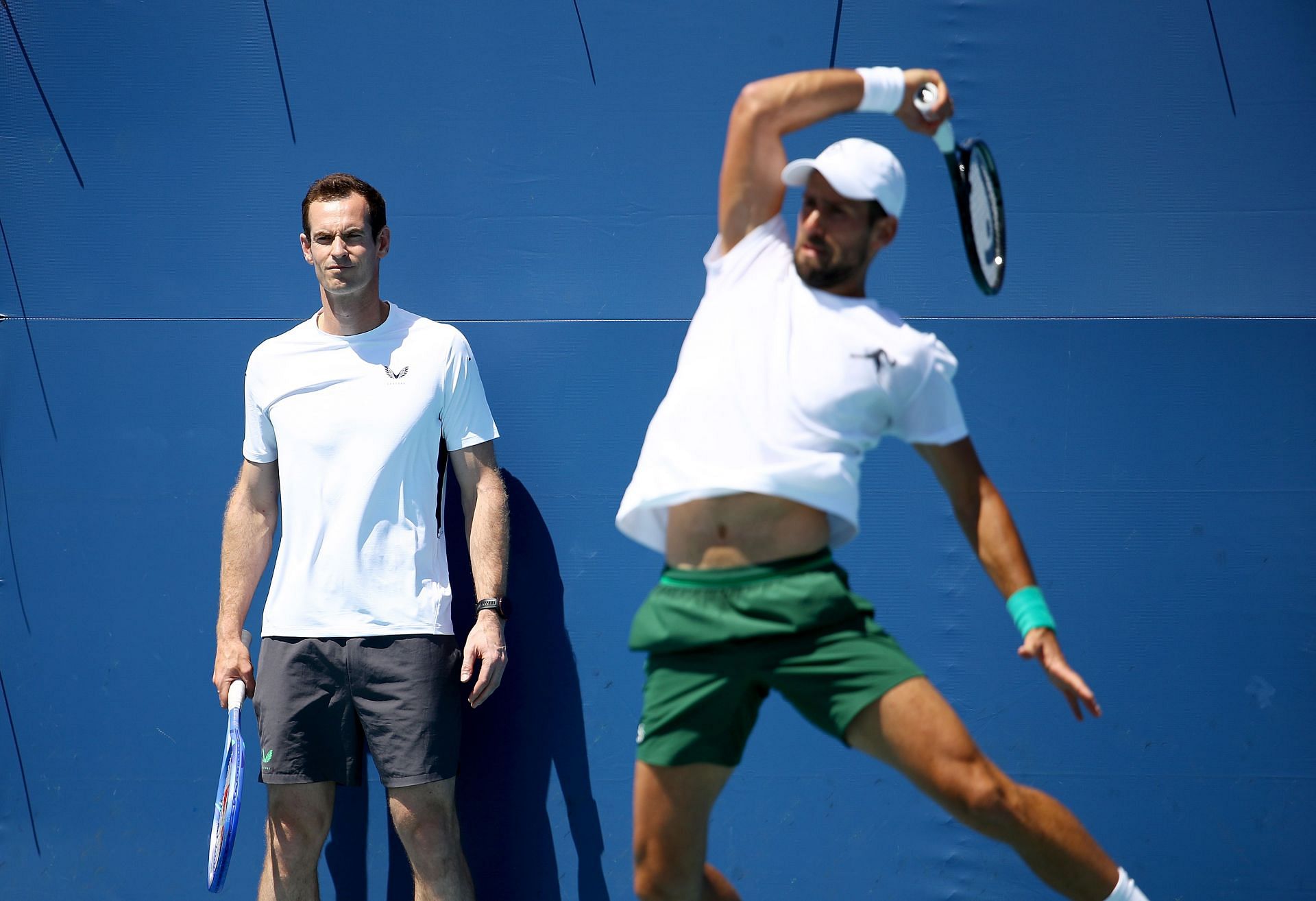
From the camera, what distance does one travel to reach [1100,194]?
402cm

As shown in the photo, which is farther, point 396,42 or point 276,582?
point 396,42

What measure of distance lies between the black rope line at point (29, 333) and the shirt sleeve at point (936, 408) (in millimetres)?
2772

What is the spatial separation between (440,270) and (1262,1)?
8.64 feet

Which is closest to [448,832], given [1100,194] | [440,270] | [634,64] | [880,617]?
[880,617]

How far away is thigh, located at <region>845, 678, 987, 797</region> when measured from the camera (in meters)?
2.70

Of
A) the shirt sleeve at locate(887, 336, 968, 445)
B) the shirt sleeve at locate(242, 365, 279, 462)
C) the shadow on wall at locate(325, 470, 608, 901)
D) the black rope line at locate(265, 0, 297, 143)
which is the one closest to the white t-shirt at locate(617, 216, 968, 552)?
the shirt sleeve at locate(887, 336, 968, 445)

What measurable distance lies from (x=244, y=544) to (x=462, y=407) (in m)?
0.79

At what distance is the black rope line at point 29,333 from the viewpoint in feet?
13.7

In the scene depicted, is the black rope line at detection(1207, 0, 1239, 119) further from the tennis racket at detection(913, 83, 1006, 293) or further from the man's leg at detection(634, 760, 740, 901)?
the man's leg at detection(634, 760, 740, 901)

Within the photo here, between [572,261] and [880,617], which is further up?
[572,261]

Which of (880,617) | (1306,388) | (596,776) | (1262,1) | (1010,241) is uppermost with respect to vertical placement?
(1262,1)

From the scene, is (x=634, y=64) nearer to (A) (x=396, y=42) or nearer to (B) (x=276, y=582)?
(A) (x=396, y=42)

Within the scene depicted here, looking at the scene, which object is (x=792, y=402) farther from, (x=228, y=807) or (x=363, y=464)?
(x=228, y=807)

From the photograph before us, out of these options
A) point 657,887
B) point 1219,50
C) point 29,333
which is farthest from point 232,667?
point 1219,50
